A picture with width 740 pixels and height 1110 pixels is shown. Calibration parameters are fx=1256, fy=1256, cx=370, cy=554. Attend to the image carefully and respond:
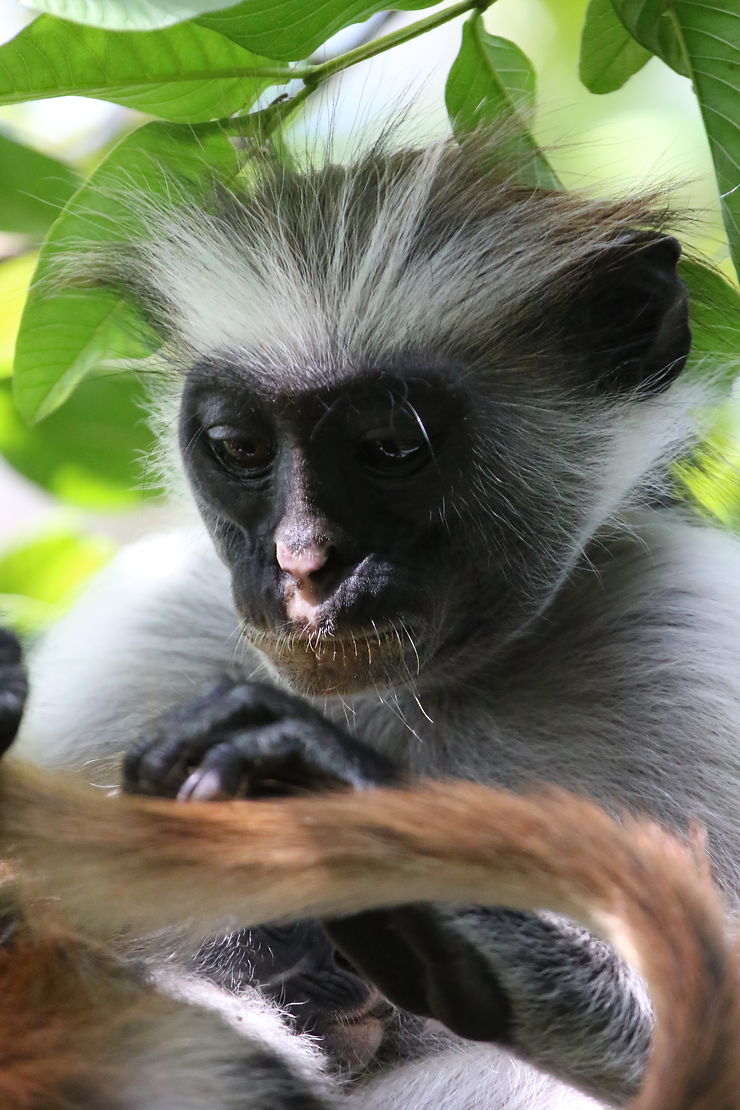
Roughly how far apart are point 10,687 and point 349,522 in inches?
32.0

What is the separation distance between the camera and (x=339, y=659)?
7.20 feet

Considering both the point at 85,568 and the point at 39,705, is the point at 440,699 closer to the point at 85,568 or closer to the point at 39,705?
the point at 39,705

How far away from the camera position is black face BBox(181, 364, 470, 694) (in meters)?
2.14

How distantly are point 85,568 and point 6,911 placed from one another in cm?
200

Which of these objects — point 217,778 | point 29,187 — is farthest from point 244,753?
point 29,187

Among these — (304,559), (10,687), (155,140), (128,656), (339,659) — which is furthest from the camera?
(128,656)

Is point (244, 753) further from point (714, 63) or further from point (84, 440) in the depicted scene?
point (84, 440)

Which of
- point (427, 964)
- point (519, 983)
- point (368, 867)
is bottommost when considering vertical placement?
point (519, 983)

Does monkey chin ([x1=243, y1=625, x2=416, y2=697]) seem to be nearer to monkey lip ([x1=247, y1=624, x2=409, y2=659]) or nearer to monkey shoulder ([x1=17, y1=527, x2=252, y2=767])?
monkey lip ([x1=247, y1=624, x2=409, y2=659])

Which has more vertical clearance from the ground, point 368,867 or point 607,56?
point 607,56

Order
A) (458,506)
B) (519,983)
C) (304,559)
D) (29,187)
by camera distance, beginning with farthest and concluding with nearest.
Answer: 1. (29,187)
2. (458,506)
3. (304,559)
4. (519,983)

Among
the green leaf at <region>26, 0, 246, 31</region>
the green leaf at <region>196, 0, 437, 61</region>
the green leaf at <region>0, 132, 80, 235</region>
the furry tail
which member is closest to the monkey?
the green leaf at <region>0, 132, 80, 235</region>

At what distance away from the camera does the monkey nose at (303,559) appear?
2084 mm

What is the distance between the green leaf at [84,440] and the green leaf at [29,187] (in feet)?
1.72
